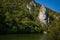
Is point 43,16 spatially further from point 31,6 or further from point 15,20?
point 15,20

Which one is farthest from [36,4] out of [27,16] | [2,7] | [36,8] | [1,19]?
[1,19]

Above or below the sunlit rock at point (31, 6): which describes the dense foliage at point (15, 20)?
below

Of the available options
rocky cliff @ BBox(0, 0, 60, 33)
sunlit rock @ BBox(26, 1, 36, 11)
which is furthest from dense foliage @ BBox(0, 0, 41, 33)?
sunlit rock @ BBox(26, 1, 36, 11)

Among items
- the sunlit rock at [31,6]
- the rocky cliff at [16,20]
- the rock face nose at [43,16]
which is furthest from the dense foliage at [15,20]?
the rock face nose at [43,16]

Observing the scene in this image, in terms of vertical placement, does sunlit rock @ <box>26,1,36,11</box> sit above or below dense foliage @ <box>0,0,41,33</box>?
above

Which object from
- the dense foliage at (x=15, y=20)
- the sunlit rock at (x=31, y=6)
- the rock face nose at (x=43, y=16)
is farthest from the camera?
the sunlit rock at (x=31, y=6)

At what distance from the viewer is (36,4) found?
19438 centimetres

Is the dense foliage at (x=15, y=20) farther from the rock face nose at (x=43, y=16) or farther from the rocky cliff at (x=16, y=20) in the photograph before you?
the rock face nose at (x=43, y=16)

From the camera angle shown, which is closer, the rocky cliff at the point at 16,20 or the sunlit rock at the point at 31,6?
the rocky cliff at the point at 16,20

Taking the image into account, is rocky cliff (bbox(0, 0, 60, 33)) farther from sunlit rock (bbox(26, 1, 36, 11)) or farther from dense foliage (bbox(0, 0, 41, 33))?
sunlit rock (bbox(26, 1, 36, 11))

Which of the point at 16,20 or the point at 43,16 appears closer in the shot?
the point at 16,20

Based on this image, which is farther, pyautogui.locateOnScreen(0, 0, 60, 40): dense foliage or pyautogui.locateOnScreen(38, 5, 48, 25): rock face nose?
pyautogui.locateOnScreen(38, 5, 48, 25): rock face nose

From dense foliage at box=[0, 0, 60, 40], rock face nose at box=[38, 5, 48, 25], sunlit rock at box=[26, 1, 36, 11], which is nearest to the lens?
dense foliage at box=[0, 0, 60, 40]

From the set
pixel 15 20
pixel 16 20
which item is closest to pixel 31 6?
pixel 16 20
